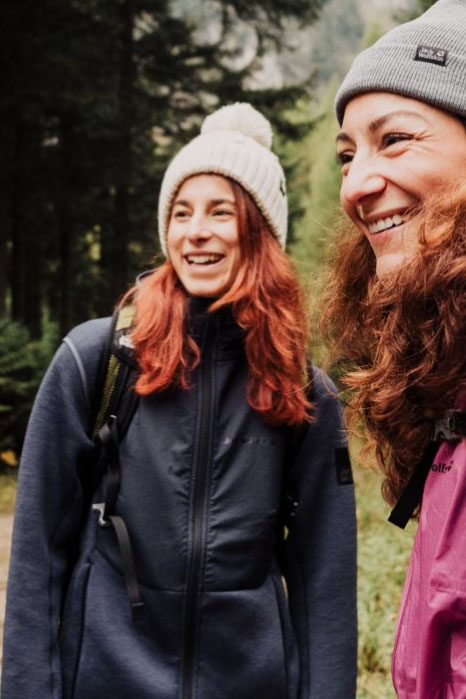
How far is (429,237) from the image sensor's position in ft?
4.13

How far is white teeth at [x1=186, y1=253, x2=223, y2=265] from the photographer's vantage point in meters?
2.35

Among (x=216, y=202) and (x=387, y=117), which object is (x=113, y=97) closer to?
(x=216, y=202)

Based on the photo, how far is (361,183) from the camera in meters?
1.42

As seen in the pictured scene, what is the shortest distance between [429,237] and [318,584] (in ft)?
4.30

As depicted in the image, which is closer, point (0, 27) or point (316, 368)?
point (316, 368)

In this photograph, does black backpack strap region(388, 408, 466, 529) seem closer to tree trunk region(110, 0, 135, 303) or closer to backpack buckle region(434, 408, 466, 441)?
backpack buckle region(434, 408, 466, 441)

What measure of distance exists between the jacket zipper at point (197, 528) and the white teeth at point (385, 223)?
90 centimetres

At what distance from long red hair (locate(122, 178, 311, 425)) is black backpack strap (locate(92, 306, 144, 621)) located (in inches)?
1.7

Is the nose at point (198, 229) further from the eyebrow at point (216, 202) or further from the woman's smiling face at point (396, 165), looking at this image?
the woman's smiling face at point (396, 165)

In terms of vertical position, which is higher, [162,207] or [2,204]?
[2,204]

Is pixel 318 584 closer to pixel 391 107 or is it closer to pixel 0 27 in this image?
pixel 391 107

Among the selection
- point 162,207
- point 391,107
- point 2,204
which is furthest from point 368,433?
point 2,204

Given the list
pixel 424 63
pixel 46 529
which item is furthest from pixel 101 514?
pixel 424 63

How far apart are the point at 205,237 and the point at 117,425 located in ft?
2.03
